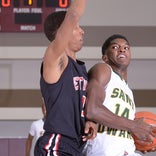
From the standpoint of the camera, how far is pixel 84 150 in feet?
10.3

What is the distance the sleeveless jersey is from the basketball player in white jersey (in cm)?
9

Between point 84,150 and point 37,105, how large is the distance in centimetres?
380

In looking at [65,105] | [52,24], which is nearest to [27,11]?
[52,24]

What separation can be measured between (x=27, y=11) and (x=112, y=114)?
12.2ft

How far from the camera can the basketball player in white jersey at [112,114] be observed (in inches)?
120

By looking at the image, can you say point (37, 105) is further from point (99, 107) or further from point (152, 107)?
point (99, 107)

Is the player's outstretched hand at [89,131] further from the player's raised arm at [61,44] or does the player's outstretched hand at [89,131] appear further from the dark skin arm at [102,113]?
the player's raised arm at [61,44]

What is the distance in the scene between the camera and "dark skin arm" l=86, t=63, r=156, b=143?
300cm

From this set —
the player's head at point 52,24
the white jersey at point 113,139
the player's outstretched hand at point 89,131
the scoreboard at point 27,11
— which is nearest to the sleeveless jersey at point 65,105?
the player's outstretched hand at point 89,131

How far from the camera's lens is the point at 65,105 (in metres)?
2.89

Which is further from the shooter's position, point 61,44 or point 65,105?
point 65,105

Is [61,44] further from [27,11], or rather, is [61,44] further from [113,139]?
[27,11]

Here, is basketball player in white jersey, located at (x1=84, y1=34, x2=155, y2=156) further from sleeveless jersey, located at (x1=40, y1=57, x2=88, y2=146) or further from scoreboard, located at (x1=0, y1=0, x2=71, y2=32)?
scoreboard, located at (x1=0, y1=0, x2=71, y2=32)

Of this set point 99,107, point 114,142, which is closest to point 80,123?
point 99,107
